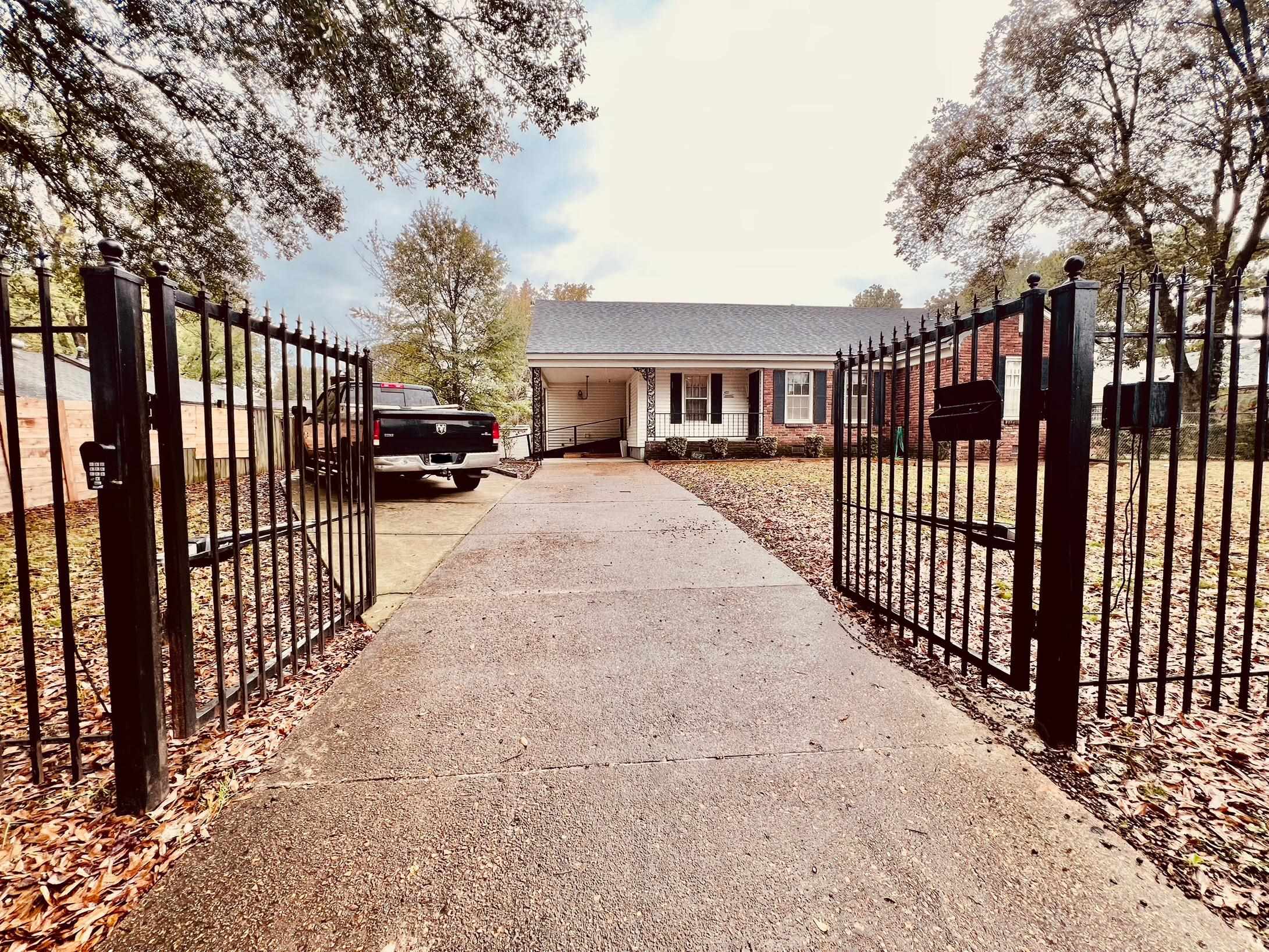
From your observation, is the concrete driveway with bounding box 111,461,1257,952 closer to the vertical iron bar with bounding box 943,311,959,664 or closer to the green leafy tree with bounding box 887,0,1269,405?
the vertical iron bar with bounding box 943,311,959,664

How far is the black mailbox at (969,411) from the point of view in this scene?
2.42 meters

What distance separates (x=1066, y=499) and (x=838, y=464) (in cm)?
184

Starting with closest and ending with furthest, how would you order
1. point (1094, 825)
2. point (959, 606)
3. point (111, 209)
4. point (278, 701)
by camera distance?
point (1094, 825) → point (278, 701) → point (959, 606) → point (111, 209)

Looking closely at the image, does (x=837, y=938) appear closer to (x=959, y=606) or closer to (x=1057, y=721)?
(x=1057, y=721)

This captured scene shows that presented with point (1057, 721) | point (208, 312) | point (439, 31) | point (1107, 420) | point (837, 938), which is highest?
point (439, 31)

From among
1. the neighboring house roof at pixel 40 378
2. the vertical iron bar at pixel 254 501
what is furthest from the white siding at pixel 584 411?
the vertical iron bar at pixel 254 501

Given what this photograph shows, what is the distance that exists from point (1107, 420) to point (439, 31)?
7836 mm

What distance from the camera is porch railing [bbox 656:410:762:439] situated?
17.1 meters

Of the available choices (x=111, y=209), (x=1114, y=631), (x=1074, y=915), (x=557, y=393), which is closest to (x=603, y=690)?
(x=1074, y=915)

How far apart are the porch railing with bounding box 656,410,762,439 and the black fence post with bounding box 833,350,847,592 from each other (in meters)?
13.0

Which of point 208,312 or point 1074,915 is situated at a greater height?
point 208,312

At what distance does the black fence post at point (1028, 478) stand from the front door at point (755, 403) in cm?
1477

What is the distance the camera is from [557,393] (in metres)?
21.5

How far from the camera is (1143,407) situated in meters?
2.10
